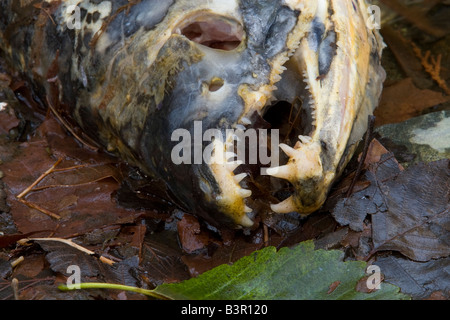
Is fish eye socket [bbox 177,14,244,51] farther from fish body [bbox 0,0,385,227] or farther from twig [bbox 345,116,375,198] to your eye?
twig [bbox 345,116,375,198]

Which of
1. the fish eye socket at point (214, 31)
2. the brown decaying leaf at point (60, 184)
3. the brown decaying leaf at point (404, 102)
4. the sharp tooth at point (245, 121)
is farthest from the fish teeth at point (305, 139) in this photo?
the brown decaying leaf at point (404, 102)

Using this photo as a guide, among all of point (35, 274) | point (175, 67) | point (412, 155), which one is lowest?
point (412, 155)

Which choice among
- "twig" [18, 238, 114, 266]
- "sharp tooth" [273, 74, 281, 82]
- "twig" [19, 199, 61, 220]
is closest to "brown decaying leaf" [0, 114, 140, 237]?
"twig" [19, 199, 61, 220]

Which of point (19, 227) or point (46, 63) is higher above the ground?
point (46, 63)

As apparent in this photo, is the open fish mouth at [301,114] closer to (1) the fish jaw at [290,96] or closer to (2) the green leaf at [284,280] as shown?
(1) the fish jaw at [290,96]

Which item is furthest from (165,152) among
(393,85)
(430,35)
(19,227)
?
(430,35)

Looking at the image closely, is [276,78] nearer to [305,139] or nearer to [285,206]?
[305,139]

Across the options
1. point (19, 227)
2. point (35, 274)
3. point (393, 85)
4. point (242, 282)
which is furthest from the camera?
point (393, 85)

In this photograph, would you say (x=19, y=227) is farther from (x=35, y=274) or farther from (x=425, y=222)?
(x=425, y=222)
